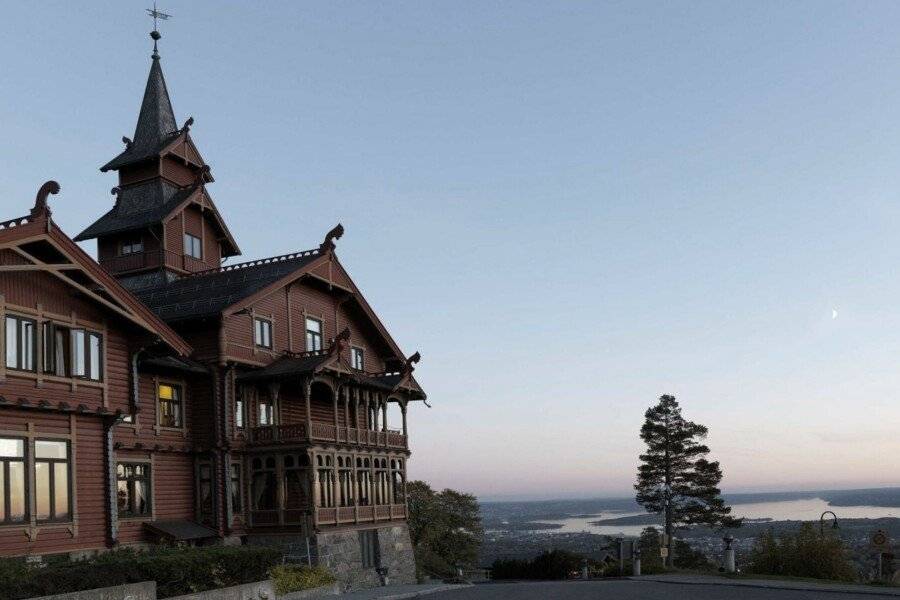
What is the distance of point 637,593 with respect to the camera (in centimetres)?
2905

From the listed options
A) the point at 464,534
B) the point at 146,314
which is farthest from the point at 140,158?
the point at 464,534

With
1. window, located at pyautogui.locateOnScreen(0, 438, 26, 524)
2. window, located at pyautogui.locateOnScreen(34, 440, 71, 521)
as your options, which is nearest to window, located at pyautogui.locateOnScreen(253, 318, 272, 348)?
window, located at pyautogui.locateOnScreen(34, 440, 71, 521)

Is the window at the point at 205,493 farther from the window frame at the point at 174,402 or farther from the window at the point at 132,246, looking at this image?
the window at the point at 132,246

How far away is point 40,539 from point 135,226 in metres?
20.0

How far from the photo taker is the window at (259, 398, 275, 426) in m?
39.2

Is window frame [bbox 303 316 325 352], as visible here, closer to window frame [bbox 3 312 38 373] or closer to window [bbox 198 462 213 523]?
window [bbox 198 462 213 523]

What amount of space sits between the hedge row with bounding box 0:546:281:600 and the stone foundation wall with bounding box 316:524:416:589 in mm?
7737


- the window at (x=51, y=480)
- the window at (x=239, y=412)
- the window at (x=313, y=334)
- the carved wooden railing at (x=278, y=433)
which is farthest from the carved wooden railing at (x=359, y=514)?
the window at (x=51, y=480)

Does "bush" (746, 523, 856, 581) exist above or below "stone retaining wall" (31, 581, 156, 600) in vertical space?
below

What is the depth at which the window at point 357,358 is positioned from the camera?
150 feet

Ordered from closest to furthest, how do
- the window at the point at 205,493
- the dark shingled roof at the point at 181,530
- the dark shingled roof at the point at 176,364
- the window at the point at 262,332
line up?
1. the dark shingled roof at the point at 181,530
2. the dark shingled roof at the point at 176,364
3. the window at the point at 205,493
4. the window at the point at 262,332

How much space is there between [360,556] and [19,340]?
18809 mm

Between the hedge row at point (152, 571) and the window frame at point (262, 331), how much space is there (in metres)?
11.0

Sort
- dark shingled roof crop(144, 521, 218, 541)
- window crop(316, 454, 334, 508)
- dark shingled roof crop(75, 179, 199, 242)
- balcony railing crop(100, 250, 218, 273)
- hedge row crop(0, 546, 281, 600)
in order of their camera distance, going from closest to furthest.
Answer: hedge row crop(0, 546, 281, 600) → dark shingled roof crop(144, 521, 218, 541) → window crop(316, 454, 334, 508) → balcony railing crop(100, 250, 218, 273) → dark shingled roof crop(75, 179, 199, 242)
